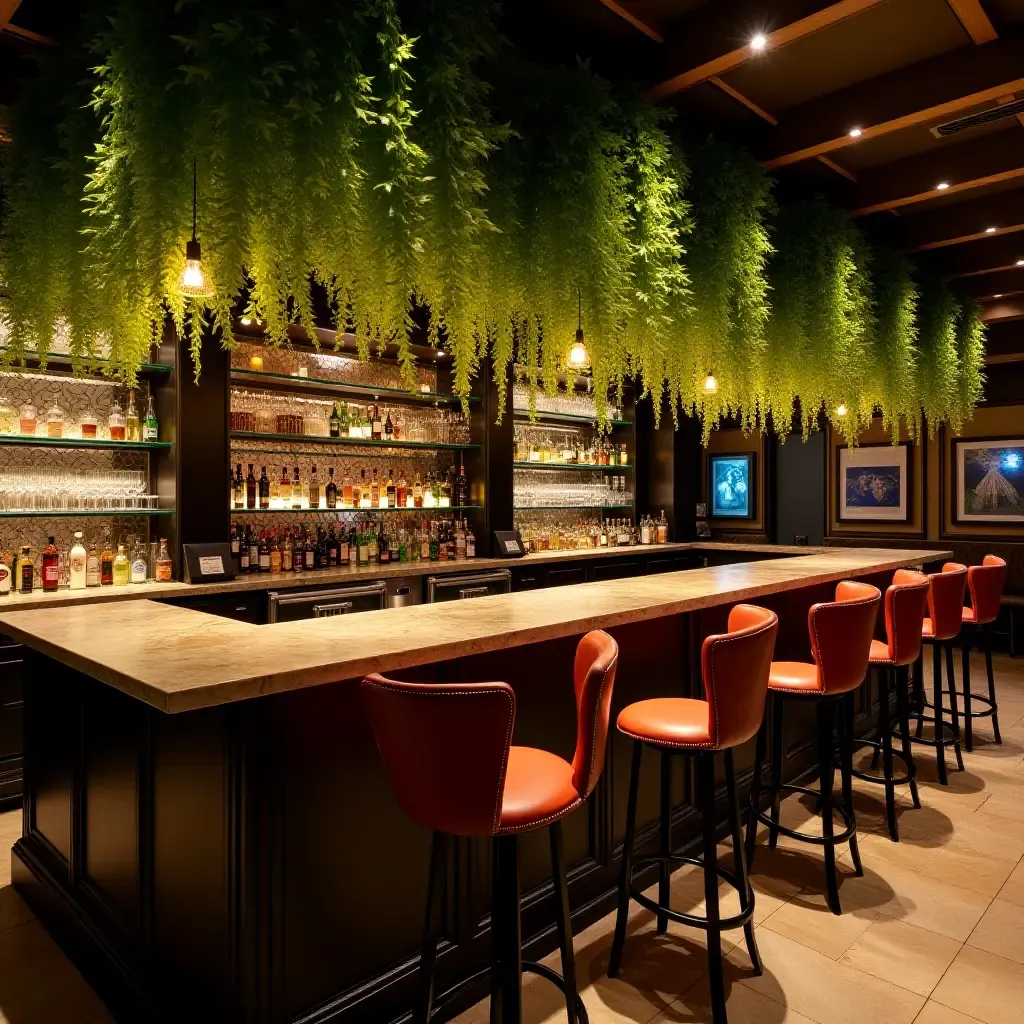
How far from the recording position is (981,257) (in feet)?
18.0

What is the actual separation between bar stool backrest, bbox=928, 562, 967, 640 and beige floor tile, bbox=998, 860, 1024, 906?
132 centimetres

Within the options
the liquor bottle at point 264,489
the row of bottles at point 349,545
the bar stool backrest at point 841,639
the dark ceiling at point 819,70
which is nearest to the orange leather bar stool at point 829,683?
the bar stool backrest at point 841,639

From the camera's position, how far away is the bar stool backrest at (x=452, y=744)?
157 cm

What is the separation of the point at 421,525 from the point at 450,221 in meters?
3.75

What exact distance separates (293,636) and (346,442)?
3300 mm

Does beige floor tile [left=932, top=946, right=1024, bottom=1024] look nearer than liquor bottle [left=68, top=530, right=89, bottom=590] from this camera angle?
Yes

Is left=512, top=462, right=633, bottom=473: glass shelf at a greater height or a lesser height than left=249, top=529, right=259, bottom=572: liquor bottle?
greater

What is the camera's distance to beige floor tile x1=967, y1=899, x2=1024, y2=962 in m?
2.46

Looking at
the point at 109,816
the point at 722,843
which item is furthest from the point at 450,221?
the point at 722,843

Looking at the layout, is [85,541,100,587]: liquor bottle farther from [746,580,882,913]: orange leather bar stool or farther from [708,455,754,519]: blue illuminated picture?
[708,455,754,519]: blue illuminated picture

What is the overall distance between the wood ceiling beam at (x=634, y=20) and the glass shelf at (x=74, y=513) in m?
3.38

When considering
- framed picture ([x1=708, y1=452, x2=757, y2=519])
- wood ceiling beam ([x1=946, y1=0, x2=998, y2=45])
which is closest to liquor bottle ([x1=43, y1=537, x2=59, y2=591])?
wood ceiling beam ([x1=946, y1=0, x2=998, y2=45])

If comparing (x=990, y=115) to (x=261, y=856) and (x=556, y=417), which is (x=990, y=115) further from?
(x=261, y=856)

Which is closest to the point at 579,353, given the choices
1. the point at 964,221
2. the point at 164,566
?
the point at 164,566
